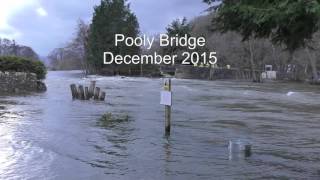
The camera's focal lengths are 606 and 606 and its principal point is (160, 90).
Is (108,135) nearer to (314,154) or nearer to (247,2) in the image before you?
(314,154)

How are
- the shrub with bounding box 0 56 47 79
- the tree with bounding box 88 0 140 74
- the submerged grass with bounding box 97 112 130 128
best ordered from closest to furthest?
the submerged grass with bounding box 97 112 130 128
the shrub with bounding box 0 56 47 79
the tree with bounding box 88 0 140 74

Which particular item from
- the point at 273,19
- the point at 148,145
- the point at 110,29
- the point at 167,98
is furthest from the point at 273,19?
the point at 110,29

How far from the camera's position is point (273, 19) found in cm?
713

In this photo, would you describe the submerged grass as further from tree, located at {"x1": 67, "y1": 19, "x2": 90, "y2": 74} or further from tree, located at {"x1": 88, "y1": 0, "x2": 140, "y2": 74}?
tree, located at {"x1": 67, "y1": 19, "x2": 90, "y2": 74}

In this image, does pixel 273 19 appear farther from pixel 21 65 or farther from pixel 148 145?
pixel 21 65

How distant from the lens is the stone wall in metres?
30.8

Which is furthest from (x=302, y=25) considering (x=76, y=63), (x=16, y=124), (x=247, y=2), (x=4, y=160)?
(x=76, y=63)

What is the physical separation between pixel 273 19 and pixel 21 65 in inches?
1092

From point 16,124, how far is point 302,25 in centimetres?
1121

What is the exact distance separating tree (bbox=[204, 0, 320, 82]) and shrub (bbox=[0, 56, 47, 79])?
24950 millimetres

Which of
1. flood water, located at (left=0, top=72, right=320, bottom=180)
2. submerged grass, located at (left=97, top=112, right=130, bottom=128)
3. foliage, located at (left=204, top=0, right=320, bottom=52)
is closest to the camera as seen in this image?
foliage, located at (left=204, top=0, right=320, bottom=52)

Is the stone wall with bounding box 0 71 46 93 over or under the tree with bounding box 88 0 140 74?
under

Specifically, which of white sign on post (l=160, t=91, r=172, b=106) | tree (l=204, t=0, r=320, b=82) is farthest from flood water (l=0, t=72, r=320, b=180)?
tree (l=204, t=0, r=320, b=82)

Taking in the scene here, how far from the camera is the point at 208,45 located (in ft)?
326
